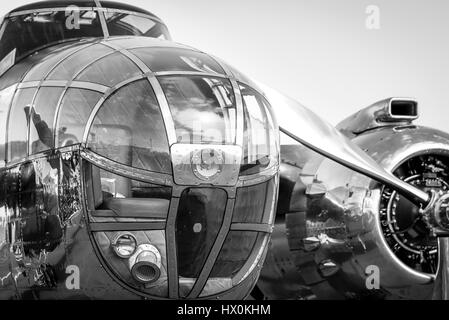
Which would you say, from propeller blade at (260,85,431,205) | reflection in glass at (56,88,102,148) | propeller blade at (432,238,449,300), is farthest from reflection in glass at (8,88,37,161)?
propeller blade at (432,238,449,300)

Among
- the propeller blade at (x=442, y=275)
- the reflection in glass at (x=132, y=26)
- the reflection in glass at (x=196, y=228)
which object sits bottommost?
the propeller blade at (x=442, y=275)

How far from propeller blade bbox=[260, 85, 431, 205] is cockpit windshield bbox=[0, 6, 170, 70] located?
45.0 inches

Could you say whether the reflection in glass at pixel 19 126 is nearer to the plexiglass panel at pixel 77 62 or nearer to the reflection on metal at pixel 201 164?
the plexiglass panel at pixel 77 62

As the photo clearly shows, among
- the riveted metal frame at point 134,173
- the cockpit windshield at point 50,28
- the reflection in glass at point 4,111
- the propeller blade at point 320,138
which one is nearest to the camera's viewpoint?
the riveted metal frame at point 134,173

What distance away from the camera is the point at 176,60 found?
196 inches

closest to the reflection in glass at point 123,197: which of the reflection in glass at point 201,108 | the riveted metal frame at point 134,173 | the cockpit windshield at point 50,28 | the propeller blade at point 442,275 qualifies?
the riveted metal frame at point 134,173

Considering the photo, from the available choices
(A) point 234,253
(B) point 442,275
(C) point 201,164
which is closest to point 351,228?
(B) point 442,275

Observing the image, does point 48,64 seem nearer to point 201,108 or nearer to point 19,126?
point 19,126

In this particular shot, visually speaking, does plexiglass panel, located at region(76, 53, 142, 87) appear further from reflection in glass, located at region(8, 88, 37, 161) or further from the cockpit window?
the cockpit window

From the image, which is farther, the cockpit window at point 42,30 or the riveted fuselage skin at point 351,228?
the riveted fuselage skin at point 351,228

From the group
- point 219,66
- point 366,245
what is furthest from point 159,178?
point 366,245

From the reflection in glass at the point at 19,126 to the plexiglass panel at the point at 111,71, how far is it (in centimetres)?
35

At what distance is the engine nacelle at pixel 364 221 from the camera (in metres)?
6.79
